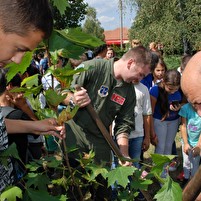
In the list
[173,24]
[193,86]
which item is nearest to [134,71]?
[193,86]

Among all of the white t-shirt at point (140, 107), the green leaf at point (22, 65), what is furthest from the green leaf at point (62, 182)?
the white t-shirt at point (140, 107)

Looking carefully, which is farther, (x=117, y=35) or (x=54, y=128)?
(x=117, y=35)

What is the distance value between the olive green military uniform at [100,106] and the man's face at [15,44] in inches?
50.1

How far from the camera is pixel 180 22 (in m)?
18.2

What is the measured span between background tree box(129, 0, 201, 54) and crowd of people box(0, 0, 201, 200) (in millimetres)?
13577

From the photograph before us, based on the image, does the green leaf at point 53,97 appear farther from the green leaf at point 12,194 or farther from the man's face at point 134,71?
the man's face at point 134,71

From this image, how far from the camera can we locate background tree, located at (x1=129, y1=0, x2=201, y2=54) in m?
17.9

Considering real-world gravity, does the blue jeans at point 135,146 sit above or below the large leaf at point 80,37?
below

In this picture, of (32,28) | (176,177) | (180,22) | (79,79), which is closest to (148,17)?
(180,22)

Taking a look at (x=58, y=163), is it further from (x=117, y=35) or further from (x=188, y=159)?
(x=117, y=35)

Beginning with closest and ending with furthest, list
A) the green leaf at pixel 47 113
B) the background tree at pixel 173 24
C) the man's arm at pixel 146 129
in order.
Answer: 1. the green leaf at pixel 47 113
2. the man's arm at pixel 146 129
3. the background tree at pixel 173 24

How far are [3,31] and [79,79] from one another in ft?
4.57

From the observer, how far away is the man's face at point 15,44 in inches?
41.4

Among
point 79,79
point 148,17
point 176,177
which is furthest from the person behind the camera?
point 148,17
